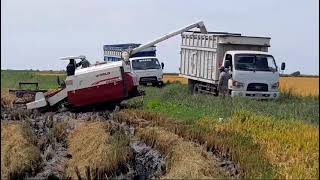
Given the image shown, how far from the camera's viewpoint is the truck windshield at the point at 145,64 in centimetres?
3231

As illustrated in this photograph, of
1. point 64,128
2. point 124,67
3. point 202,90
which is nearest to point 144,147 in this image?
point 64,128

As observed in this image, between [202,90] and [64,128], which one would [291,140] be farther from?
[202,90]

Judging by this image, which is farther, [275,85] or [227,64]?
[227,64]

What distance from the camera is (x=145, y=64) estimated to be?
107 feet

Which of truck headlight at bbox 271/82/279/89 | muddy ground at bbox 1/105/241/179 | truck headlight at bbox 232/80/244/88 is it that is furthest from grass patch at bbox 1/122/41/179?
truck headlight at bbox 271/82/279/89

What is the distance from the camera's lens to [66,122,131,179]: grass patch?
29.3 feet

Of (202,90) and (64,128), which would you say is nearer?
(64,128)

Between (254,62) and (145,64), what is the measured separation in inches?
486

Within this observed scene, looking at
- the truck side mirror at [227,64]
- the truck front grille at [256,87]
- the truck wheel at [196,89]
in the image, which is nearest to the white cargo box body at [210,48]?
the truck wheel at [196,89]

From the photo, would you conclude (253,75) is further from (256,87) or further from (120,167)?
(120,167)

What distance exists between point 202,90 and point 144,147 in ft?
42.4

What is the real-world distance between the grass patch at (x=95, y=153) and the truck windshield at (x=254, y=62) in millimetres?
9413

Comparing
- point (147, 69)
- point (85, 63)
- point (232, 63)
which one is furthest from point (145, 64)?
point (85, 63)

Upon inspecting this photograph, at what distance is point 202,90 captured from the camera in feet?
79.8
